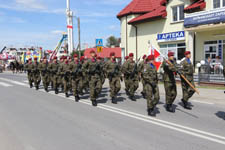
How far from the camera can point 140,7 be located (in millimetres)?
22844

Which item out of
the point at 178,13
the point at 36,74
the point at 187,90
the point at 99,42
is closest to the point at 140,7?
the point at 178,13

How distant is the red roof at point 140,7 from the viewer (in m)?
22.5

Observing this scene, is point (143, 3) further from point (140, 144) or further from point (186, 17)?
point (140, 144)

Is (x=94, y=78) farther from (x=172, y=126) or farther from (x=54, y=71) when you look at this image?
(x=54, y=71)

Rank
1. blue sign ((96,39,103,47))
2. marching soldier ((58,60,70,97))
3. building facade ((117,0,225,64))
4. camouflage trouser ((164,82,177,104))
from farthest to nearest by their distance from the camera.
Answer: building facade ((117,0,225,64)), blue sign ((96,39,103,47)), marching soldier ((58,60,70,97)), camouflage trouser ((164,82,177,104))

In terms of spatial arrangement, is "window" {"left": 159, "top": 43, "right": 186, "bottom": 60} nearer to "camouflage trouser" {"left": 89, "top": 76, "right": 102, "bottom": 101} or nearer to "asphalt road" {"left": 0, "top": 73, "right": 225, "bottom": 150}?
"asphalt road" {"left": 0, "top": 73, "right": 225, "bottom": 150}

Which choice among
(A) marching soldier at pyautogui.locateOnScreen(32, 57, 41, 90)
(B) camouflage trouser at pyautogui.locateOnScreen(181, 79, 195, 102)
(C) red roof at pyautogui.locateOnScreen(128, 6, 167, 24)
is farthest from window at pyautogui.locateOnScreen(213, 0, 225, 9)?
(A) marching soldier at pyautogui.locateOnScreen(32, 57, 41, 90)

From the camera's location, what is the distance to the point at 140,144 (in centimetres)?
430

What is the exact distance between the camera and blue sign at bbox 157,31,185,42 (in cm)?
1806

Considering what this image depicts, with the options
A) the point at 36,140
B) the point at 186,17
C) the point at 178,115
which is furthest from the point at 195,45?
the point at 36,140

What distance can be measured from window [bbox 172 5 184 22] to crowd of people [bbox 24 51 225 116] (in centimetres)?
1095

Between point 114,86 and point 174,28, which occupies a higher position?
point 174,28

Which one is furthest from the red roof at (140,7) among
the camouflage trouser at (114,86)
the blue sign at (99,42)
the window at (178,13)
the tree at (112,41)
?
the tree at (112,41)

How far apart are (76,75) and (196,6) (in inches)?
465
